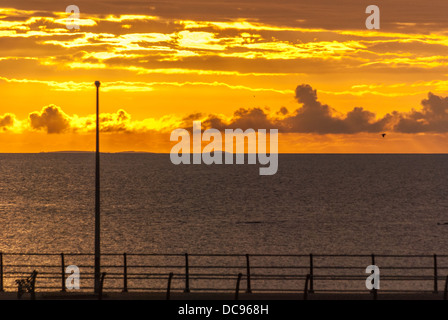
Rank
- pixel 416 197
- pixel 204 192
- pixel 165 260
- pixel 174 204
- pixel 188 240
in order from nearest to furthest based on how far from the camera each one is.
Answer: pixel 165 260 → pixel 188 240 → pixel 174 204 → pixel 416 197 → pixel 204 192

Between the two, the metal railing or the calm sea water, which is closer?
the metal railing

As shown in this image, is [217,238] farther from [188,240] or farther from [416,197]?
[416,197]

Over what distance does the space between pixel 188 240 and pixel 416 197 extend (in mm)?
83911

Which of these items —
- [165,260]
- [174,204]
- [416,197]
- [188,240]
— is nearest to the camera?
[165,260]

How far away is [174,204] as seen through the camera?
140750 mm

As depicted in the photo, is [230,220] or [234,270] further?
[230,220]

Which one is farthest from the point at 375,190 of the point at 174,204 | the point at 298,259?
the point at 298,259

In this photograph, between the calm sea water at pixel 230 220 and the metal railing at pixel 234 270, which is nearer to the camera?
the metal railing at pixel 234 270

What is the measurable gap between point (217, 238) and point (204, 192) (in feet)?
277

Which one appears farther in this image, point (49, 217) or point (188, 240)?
point (49, 217)
